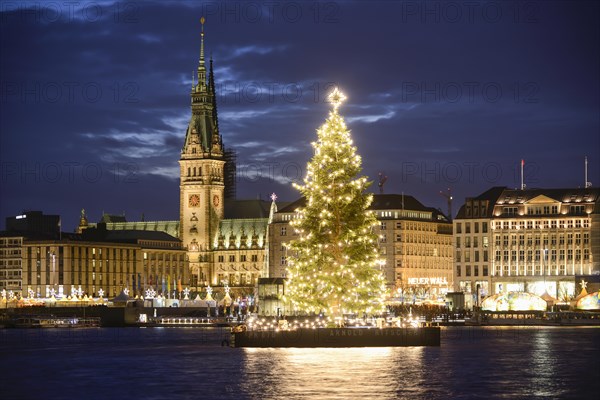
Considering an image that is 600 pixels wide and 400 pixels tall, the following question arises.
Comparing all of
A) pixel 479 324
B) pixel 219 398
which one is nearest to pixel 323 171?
pixel 219 398

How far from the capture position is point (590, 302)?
567 feet

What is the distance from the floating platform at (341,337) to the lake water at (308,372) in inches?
24.3

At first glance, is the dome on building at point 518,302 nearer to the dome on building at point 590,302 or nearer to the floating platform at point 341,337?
the dome on building at point 590,302

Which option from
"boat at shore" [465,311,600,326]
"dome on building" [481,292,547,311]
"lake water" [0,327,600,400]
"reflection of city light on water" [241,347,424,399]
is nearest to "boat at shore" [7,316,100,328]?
"boat at shore" [465,311,600,326]

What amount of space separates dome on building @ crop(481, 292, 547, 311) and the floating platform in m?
84.9

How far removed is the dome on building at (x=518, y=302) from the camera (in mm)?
173625

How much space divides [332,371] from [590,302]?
110 meters

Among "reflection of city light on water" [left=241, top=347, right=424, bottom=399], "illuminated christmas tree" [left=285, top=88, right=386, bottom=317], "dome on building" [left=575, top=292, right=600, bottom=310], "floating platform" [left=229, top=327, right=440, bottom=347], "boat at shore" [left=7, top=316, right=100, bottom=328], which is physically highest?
"illuminated christmas tree" [left=285, top=88, right=386, bottom=317]

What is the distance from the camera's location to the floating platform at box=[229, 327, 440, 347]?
8781 centimetres

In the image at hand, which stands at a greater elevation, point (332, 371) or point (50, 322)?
point (332, 371)

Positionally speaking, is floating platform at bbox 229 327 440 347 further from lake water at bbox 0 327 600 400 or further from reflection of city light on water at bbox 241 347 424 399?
lake water at bbox 0 327 600 400

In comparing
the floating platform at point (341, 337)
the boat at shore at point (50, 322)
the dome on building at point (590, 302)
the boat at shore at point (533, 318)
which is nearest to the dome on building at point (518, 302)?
the boat at shore at point (533, 318)

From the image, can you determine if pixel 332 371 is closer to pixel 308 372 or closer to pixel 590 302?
pixel 308 372

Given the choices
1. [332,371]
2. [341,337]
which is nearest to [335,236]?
[341,337]
